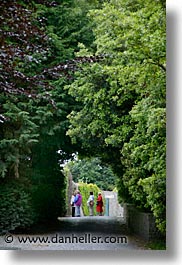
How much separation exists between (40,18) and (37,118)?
753 millimetres

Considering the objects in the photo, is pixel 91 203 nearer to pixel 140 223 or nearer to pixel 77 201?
pixel 77 201

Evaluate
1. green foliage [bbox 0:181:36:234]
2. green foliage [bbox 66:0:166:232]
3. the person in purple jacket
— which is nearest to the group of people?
the person in purple jacket

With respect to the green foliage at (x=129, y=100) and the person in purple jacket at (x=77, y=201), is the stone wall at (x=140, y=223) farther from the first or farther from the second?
the person in purple jacket at (x=77, y=201)

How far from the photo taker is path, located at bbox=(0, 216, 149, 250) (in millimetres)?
3500

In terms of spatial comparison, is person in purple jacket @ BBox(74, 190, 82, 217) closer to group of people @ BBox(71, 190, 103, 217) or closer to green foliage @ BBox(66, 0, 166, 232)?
group of people @ BBox(71, 190, 103, 217)

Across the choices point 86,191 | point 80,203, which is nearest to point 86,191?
point 86,191

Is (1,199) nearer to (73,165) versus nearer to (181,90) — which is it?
(73,165)

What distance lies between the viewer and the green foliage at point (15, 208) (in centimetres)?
357

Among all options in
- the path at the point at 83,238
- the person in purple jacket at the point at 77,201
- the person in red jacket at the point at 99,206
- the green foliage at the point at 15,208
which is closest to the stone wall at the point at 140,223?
the path at the point at 83,238

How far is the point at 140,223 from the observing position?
3.66m

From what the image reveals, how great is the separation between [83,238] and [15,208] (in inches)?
20.9

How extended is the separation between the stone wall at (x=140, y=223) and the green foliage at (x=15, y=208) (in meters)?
0.68

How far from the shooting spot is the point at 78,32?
3803mm

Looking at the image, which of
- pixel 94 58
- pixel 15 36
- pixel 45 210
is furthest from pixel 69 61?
pixel 45 210
